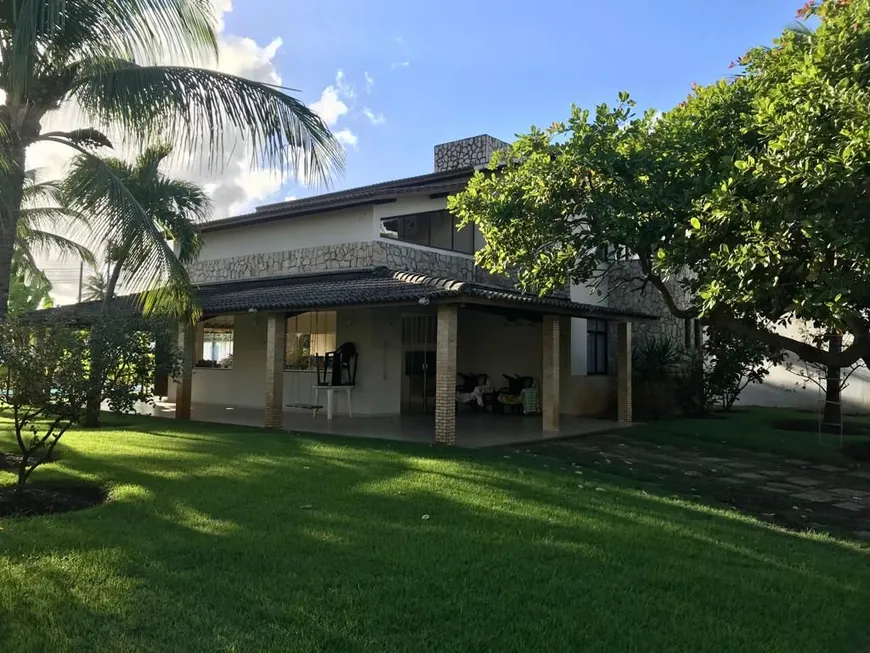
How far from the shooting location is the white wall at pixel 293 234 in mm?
16453

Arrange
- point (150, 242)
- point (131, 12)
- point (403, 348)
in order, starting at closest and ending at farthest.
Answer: point (131, 12) → point (150, 242) → point (403, 348)

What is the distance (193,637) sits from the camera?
3652 millimetres

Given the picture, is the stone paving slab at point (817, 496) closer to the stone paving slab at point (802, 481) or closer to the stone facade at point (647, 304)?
the stone paving slab at point (802, 481)

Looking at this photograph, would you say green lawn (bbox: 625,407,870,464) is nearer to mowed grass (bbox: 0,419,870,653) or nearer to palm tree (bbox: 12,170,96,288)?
mowed grass (bbox: 0,419,870,653)

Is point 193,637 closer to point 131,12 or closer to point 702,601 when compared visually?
point 702,601

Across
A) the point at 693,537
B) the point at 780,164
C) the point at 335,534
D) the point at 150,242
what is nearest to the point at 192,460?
the point at 150,242

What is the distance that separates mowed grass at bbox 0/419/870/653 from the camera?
149 inches

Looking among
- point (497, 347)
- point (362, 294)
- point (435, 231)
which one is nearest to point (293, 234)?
point (435, 231)

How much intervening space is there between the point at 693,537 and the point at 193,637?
14.5ft

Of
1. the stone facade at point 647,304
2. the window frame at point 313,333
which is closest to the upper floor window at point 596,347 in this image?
the stone facade at point 647,304

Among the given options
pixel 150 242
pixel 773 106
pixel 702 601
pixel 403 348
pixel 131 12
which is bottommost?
pixel 702 601

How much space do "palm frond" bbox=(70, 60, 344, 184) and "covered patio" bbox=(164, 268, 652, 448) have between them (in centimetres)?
367

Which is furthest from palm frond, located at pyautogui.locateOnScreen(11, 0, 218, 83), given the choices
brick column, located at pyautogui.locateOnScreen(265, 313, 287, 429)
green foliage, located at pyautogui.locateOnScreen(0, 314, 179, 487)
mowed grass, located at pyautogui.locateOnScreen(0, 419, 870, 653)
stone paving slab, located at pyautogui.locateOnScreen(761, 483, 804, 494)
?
stone paving slab, located at pyautogui.locateOnScreen(761, 483, 804, 494)

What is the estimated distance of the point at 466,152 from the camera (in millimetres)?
22547
